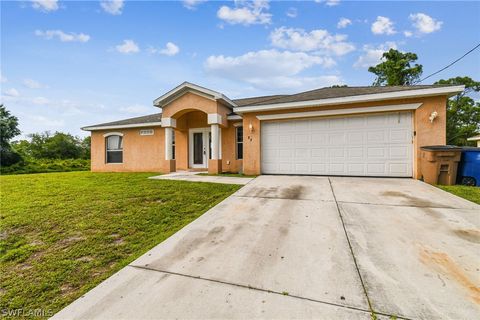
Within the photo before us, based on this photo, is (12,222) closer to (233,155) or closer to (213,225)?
(213,225)

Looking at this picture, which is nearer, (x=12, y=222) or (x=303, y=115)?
(x=12, y=222)

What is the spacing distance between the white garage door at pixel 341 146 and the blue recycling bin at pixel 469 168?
4.09 ft

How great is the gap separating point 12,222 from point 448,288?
6943 millimetres

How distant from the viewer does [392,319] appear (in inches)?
65.6

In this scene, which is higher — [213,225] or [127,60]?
[127,60]

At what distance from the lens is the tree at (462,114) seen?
22.2 metres

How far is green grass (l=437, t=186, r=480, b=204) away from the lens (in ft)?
16.1

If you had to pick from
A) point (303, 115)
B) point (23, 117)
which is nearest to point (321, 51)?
point (303, 115)

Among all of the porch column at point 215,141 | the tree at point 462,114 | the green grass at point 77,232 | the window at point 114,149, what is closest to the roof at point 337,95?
the porch column at point 215,141

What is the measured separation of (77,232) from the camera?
3.64 metres

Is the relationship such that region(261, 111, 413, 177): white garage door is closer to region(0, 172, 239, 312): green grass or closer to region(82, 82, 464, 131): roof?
region(82, 82, 464, 131): roof

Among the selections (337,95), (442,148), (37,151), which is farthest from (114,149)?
(37,151)

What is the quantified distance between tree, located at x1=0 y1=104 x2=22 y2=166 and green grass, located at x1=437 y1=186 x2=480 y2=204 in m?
29.6

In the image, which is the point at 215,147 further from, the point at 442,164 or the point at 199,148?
the point at 442,164
